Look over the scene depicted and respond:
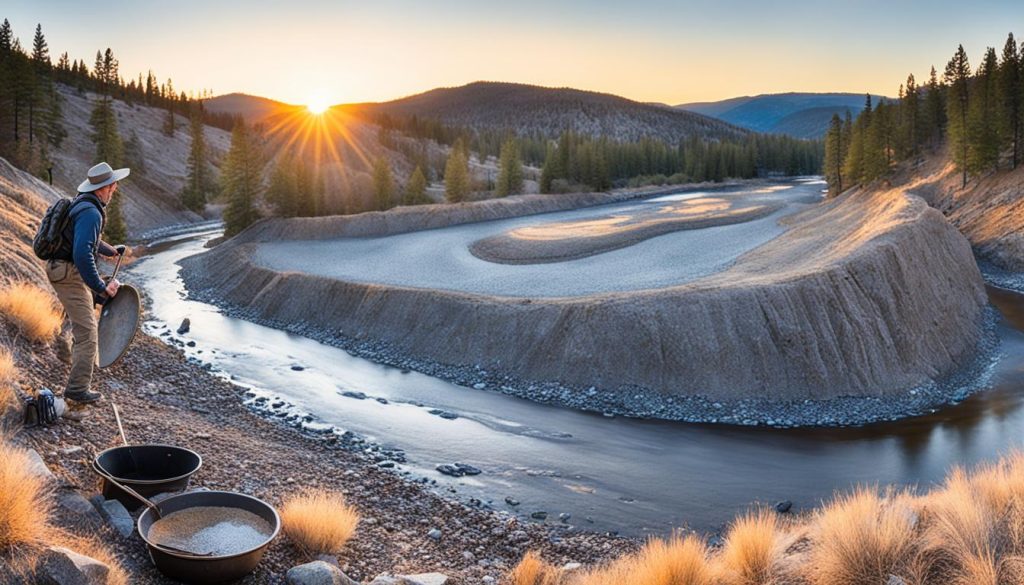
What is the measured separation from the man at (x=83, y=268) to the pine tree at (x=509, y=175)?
80549 mm

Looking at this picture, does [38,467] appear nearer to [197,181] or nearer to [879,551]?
[879,551]

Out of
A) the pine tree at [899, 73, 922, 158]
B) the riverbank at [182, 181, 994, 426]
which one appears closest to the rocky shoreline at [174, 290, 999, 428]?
the riverbank at [182, 181, 994, 426]

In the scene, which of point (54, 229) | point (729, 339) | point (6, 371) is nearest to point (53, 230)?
point (54, 229)

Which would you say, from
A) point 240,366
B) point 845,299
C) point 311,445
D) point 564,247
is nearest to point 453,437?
point 311,445

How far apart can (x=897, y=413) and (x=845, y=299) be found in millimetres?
5589

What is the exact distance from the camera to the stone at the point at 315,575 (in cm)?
826

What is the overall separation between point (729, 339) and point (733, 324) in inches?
30.2

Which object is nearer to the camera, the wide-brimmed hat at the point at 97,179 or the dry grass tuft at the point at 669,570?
the dry grass tuft at the point at 669,570

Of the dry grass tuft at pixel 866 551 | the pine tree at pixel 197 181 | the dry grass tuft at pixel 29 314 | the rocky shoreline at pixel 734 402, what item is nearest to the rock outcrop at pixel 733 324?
the rocky shoreline at pixel 734 402

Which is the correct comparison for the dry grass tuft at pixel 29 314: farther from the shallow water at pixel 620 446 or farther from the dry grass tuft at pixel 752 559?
the dry grass tuft at pixel 752 559

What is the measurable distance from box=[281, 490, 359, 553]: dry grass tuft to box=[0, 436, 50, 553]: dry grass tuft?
296 cm

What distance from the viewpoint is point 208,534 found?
8.45m

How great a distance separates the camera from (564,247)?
48281 millimetres

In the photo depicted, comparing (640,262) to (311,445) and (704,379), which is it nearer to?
(704,379)
